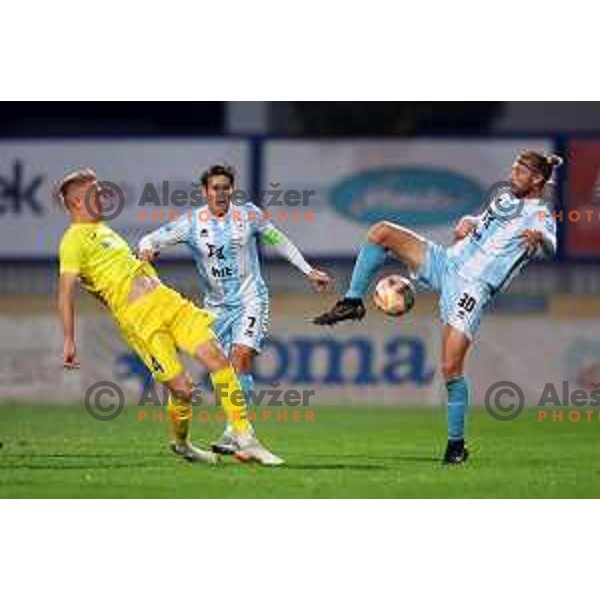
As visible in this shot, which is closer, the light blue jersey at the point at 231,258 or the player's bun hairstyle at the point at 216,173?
the light blue jersey at the point at 231,258

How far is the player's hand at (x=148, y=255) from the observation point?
12234 mm

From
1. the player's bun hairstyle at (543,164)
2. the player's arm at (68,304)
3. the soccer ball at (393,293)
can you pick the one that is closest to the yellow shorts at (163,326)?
the player's arm at (68,304)

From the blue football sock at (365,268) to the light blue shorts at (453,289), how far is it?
0.95ft

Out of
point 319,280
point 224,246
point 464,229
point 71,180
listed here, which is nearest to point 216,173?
point 224,246

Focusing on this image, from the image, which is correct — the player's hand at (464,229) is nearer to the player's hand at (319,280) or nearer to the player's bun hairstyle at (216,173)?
the player's hand at (319,280)

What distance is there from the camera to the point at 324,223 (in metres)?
15.0

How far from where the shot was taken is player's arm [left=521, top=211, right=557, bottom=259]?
12.0m

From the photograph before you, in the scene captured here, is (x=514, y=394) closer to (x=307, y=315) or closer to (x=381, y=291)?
(x=307, y=315)

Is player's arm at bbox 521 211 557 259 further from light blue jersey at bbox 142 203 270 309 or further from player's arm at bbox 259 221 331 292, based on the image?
light blue jersey at bbox 142 203 270 309

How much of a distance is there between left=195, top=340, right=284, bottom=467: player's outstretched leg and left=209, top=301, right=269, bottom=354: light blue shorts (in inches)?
21.6

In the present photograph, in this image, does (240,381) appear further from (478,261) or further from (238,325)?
(478,261)

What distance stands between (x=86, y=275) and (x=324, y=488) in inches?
81.8

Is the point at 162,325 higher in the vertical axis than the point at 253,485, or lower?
higher

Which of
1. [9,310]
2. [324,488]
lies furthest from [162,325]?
[9,310]
